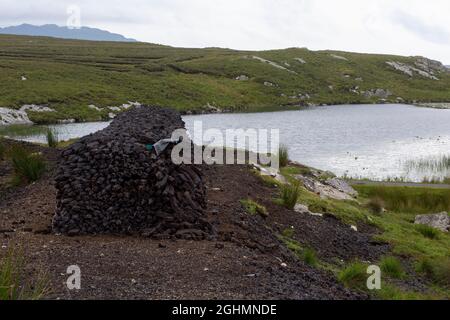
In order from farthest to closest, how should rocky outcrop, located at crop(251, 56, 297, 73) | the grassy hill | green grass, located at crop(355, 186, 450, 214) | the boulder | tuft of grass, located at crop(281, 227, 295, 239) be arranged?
1. rocky outcrop, located at crop(251, 56, 297, 73)
2. the grassy hill
3. the boulder
4. green grass, located at crop(355, 186, 450, 214)
5. tuft of grass, located at crop(281, 227, 295, 239)

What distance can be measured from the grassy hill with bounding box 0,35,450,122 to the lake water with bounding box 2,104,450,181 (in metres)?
15.0

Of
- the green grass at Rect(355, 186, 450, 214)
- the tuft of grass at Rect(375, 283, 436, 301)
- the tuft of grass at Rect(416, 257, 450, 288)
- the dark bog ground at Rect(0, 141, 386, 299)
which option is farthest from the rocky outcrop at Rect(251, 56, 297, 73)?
the tuft of grass at Rect(375, 283, 436, 301)

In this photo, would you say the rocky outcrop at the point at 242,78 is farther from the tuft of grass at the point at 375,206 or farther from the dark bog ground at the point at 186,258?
the dark bog ground at the point at 186,258

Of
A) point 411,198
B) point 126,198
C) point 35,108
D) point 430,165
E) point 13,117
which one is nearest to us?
point 126,198

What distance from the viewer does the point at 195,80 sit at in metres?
113

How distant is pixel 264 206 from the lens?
19328 mm

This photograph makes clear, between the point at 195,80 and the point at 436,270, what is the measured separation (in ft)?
331

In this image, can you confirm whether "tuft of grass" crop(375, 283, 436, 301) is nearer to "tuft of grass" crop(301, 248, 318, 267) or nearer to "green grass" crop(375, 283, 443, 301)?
"green grass" crop(375, 283, 443, 301)

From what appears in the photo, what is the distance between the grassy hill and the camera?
81.6 m

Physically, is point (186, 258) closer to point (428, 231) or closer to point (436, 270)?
point (436, 270)

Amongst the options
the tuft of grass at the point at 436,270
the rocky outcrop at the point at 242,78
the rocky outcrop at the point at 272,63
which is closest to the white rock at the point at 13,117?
the tuft of grass at the point at 436,270

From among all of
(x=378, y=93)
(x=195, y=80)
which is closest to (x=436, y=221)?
(x=195, y=80)
